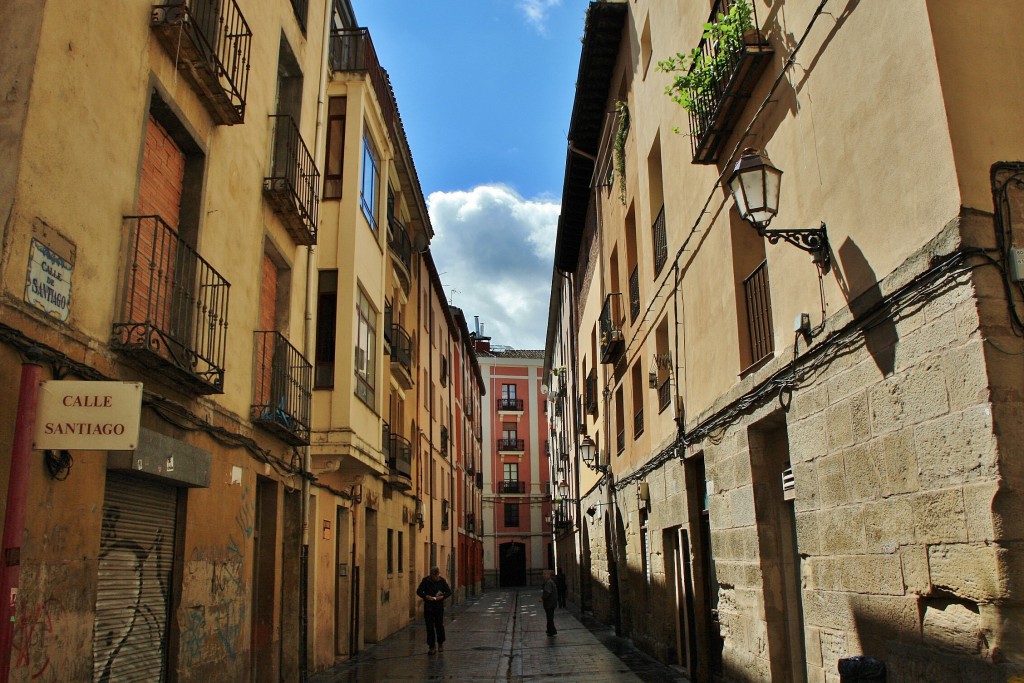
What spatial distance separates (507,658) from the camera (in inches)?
584

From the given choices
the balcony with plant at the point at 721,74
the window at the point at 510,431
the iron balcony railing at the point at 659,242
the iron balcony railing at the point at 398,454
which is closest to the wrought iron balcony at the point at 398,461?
the iron balcony railing at the point at 398,454

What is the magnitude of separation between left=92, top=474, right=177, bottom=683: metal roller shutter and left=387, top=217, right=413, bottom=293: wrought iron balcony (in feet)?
37.1

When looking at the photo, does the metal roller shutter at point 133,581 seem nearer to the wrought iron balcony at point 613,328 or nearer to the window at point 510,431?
the wrought iron balcony at point 613,328

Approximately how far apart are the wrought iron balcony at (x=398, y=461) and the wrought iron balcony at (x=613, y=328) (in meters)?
5.23

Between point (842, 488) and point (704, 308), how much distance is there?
4.04 metres

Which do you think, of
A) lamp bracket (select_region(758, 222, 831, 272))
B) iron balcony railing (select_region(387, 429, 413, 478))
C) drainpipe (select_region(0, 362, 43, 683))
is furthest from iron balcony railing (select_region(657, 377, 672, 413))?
drainpipe (select_region(0, 362, 43, 683))

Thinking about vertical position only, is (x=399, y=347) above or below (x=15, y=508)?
above

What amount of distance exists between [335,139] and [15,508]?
35.1 ft

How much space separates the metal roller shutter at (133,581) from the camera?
630cm

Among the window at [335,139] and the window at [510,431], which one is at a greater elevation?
the window at [510,431]

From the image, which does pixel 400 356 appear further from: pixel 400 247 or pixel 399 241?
pixel 399 241

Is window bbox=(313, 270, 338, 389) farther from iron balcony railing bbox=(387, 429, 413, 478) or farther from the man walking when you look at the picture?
the man walking

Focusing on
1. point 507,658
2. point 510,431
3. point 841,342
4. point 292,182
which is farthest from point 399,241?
point 510,431

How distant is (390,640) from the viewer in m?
18.2
